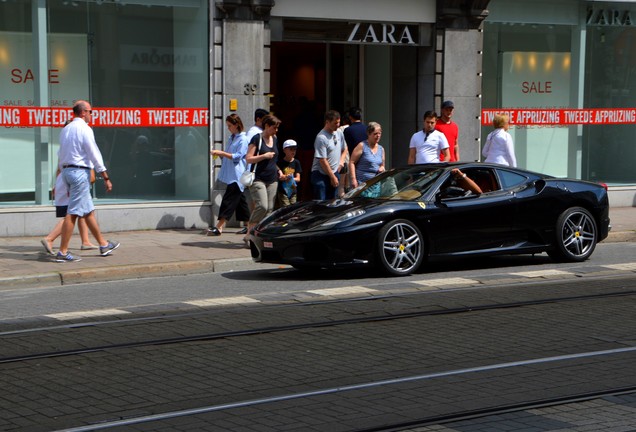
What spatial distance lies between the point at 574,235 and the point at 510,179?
1.07 metres

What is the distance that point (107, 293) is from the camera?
11578 mm

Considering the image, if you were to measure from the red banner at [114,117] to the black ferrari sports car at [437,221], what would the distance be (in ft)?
16.2

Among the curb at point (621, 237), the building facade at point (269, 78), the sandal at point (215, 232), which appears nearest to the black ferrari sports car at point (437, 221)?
the curb at point (621, 237)

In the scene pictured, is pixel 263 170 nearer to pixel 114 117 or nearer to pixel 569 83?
pixel 114 117

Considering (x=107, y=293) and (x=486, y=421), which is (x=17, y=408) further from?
(x=107, y=293)

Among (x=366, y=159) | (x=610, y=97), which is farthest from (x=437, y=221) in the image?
(x=610, y=97)

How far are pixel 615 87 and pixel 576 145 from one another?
135 cm

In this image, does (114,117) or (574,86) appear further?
(574,86)

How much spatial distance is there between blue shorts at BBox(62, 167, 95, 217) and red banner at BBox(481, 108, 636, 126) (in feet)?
27.5

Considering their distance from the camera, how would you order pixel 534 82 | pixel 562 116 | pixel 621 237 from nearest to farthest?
pixel 621 237 → pixel 534 82 → pixel 562 116

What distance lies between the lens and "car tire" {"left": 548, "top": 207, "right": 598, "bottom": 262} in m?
13.1

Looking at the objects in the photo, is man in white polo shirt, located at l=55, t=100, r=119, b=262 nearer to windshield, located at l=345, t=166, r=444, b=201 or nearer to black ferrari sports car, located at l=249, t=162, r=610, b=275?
black ferrari sports car, located at l=249, t=162, r=610, b=275

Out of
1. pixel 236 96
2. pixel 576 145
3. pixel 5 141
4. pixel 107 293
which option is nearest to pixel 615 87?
pixel 576 145

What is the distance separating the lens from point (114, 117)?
16.8 m
